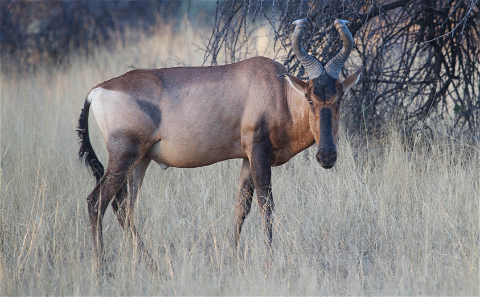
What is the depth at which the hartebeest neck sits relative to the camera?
4.40m

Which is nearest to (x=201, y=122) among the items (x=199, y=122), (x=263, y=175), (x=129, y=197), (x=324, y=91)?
(x=199, y=122)

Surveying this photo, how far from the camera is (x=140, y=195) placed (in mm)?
5867

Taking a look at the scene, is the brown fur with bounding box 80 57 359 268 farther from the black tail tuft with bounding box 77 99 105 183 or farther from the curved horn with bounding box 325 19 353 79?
the curved horn with bounding box 325 19 353 79

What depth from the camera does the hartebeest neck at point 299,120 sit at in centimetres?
440

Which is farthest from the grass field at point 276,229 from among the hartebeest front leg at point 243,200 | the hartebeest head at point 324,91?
the hartebeest head at point 324,91

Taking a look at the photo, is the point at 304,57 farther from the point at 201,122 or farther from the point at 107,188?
the point at 107,188

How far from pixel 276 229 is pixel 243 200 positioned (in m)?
0.68

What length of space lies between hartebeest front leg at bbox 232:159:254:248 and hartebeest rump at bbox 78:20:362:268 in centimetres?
21

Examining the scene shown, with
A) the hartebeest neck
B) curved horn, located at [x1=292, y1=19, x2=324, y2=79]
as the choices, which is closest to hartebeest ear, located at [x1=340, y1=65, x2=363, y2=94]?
curved horn, located at [x1=292, y1=19, x2=324, y2=79]

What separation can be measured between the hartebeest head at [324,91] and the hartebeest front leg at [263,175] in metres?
0.48

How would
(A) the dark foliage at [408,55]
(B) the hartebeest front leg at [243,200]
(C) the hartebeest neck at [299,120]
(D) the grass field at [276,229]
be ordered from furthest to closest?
(A) the dark foliage at [408,55] → (B) the hartebeest front leg at [243,200] → (C) the hartebeest neck at [299,120] → (D) the grass field at [276,229]

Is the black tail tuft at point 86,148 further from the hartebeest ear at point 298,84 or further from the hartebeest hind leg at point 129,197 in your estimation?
the hartebeest ear at point 298,84

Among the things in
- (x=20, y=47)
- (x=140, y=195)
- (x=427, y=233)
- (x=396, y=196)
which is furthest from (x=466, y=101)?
(x=20, y=47)

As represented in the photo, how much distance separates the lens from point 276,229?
4.23 meters
